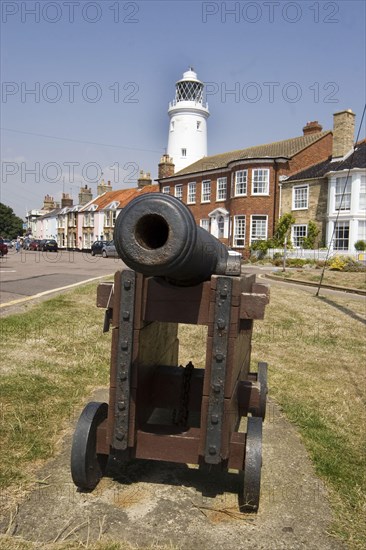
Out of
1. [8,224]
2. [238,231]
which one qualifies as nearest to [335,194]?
[238,231]

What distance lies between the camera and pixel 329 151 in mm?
34156

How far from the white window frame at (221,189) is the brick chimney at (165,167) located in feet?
25.7

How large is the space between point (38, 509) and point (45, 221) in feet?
242

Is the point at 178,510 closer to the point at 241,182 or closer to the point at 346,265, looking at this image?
the point at 346,265

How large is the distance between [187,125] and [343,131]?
19.4 metres

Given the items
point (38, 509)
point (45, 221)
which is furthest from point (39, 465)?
point (45, 221)

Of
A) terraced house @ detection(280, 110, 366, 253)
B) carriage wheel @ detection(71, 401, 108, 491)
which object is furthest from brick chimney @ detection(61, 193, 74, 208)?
carriage wheel @ detection(71, 401, 108, 491)

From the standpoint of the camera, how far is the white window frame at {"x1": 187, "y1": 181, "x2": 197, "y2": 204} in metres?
39.3

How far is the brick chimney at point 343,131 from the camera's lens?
96.0 feet

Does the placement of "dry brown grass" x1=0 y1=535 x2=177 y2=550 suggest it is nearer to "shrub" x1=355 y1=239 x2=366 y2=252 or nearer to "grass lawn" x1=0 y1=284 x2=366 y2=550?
"grass lawn" x1=0 y1=284 x2=366 y2=550

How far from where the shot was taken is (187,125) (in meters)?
45.2

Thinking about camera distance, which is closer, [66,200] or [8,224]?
[66,200]

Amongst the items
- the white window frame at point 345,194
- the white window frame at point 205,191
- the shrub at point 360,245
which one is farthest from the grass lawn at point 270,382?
the white window frame at point 205,191

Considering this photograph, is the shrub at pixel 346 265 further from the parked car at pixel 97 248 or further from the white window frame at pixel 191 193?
the parked car at pixel 97 248
